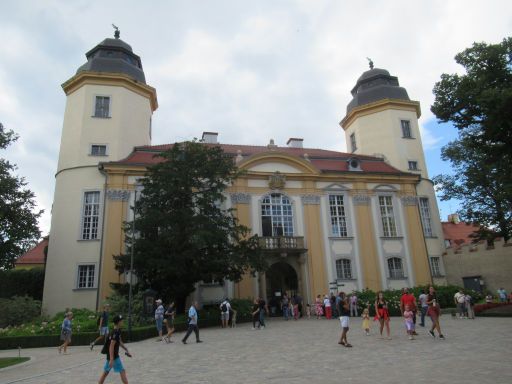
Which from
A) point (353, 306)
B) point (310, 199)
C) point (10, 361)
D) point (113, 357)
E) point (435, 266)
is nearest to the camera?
point (113, 357)

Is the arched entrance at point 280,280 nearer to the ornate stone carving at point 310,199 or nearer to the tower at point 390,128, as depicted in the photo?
the ornate stone carving at point 310,199

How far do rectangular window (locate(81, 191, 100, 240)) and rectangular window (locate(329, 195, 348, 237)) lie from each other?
653 inches

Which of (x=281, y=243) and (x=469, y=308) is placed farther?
(x=281, y=243)

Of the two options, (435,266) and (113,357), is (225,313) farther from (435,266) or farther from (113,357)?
(435,266)

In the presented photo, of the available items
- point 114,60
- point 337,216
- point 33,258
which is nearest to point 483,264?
point 337,216

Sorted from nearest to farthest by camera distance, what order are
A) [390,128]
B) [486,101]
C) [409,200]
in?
[486,101], [409,200], [390,128]

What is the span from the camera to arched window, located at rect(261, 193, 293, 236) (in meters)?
30.4

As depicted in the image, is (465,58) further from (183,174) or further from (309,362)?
(309,362)

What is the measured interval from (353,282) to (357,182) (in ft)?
25.6

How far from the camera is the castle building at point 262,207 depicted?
27.3m

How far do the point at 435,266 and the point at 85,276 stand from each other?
82.7ft

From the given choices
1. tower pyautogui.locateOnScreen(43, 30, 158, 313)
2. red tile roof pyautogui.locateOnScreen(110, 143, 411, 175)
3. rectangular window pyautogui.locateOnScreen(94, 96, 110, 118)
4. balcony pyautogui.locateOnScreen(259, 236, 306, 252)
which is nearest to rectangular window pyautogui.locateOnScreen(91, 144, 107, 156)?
tower pyautogui.locateOnScreen(43, 30, 158, 313)

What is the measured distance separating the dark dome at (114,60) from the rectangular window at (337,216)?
1773 cm

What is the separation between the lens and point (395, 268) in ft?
103
